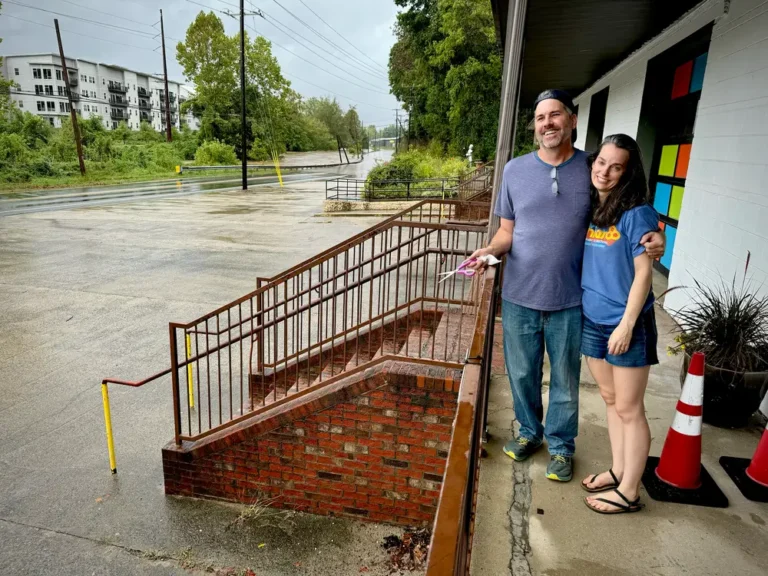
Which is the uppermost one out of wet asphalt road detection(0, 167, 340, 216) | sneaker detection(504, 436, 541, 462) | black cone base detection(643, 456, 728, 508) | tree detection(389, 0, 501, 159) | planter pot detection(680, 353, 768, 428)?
tree detection(389, 0, 501, 159)

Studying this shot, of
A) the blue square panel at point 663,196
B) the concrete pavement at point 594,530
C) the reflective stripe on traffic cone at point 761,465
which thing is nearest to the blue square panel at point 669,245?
the blue square panel at point 663,196

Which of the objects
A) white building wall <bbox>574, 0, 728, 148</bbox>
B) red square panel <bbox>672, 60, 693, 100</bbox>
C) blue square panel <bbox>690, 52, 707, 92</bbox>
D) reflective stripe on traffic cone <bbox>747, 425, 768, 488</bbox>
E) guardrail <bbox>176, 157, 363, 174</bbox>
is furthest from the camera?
guardrail <bbox>176, 157, 363, 174</bbox>

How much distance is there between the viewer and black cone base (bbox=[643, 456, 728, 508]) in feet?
8.26

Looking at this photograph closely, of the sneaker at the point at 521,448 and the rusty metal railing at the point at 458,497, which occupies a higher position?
the rusty metal railing at the point at 458,497

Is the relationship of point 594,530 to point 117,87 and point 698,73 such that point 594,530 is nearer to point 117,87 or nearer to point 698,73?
point 698,73

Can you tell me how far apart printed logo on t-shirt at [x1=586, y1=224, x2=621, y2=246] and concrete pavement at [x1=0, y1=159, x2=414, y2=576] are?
2906mm

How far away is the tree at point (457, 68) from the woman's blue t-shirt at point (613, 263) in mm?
25599

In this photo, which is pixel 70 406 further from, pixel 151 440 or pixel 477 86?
pixel 477 86

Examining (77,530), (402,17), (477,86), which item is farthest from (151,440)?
(402,17)

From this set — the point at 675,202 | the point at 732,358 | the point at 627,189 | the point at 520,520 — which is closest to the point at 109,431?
the point at 520,520

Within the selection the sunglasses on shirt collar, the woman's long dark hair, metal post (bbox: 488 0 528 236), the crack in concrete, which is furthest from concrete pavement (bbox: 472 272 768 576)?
metal post (bbox: 488 0 528 236)

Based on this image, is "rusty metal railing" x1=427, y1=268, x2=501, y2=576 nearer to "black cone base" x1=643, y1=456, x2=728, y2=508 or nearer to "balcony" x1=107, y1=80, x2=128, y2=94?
"black cone base" x1=643, y1=456, x2=728, y2=508

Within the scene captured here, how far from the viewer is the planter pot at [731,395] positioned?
10.4ft

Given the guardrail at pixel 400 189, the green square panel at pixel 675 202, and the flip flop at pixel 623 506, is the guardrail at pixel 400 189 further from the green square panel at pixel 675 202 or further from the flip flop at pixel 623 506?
the flip flop at pixel 623 506
